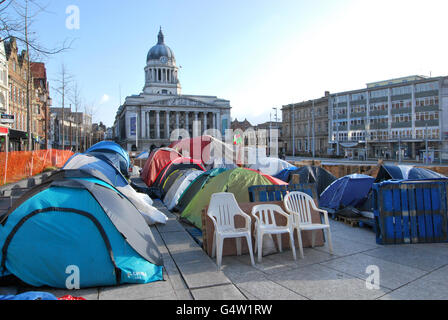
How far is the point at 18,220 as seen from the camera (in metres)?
4.71

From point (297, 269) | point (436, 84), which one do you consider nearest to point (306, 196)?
point (297, 269)

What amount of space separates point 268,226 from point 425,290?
2.54 m

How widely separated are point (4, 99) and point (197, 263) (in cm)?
3566

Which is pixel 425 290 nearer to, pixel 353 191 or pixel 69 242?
pixel 69 242

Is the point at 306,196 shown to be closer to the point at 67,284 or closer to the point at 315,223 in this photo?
the point at 315,223

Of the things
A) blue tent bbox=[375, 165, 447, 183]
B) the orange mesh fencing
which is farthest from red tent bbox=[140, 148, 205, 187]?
blue tent bbox=[375, 165, 447, 183]

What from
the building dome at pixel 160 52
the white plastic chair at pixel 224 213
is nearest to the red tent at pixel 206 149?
the white plastic chair at pixel 224 213

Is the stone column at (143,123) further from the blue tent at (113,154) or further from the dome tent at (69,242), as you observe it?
the dome tent at (69,242)

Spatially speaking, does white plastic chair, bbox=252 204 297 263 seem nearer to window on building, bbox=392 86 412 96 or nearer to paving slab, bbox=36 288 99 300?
paving slab, bbox=36 288 99 300

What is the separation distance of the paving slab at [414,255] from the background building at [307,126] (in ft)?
223

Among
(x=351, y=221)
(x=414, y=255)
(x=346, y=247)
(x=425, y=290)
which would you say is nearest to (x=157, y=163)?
(x=351, y=221)

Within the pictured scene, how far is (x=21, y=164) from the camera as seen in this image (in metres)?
17.1

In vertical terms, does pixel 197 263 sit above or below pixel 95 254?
below
